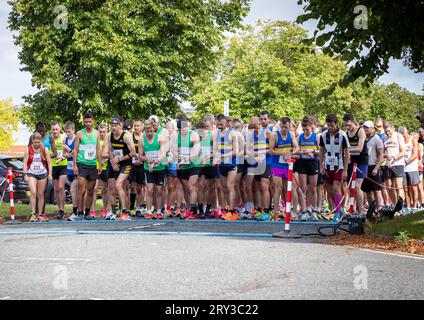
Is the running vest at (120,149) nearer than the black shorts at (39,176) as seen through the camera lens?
Yes

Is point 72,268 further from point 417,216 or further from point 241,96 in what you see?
point 241,96

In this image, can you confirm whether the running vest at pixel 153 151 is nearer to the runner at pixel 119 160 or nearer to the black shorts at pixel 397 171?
the runner at pixel 119 160

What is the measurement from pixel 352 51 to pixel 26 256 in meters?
7.19

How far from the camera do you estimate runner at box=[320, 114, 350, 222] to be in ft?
46.9

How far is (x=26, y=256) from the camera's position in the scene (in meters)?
9.42

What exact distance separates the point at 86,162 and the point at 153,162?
1501mm

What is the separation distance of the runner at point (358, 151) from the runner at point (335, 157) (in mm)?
459

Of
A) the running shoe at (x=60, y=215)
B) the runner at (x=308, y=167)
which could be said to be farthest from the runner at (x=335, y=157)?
the running shoe at (x=60, y=215)

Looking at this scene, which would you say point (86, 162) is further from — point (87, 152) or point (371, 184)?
point (371, 184)

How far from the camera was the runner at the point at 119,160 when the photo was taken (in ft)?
51.3

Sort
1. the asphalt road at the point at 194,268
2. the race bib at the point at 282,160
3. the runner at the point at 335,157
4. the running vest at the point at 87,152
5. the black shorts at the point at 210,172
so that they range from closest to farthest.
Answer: the asphalt road at the point at 194,268, the runner at the point at 335,157, the race bib at the point at 282,160, the running vest at the point at 87,152, the black shorts at the point at 210,172

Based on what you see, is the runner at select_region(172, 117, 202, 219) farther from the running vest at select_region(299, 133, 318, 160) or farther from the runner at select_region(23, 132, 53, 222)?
the runner at select_region(23, 132, 53, 222)

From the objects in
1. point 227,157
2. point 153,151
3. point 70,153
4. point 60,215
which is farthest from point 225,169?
point 60,215
